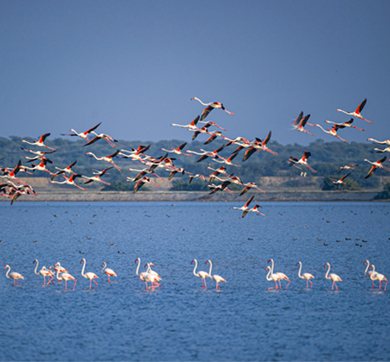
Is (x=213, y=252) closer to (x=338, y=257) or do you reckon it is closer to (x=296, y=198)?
(x=338, y=257)

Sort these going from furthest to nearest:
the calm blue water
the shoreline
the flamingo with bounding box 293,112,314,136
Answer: the shoreline, the flamingo with bounding box 293,112,314,136, the calm blue water

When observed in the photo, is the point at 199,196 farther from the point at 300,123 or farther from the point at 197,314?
the point at 197,314

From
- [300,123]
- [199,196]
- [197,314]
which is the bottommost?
[197,314]

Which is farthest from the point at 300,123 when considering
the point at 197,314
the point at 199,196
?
the point at 199,196

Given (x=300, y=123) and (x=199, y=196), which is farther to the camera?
(x=199, y=196)

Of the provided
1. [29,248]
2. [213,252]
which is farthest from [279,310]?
[29,248]

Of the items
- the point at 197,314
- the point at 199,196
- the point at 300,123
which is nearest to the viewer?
the point at 197,314

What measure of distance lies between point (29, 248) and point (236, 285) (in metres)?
23.3

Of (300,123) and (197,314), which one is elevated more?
(300,123)

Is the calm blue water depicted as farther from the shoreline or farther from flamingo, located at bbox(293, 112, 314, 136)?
the shoreline

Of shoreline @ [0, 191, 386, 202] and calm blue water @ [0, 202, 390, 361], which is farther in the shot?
shoreline @ [0, 191, 386, 202]

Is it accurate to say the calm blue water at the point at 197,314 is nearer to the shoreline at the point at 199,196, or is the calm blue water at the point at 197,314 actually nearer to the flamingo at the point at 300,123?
the flamingo at the point at 300,123

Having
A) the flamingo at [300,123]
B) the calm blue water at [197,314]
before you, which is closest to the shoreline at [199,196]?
the calm blue water at [197,314]

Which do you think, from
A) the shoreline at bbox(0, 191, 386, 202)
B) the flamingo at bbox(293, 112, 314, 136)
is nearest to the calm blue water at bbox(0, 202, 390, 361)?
the flamingo at bbox(293, 112, 314, 136)
